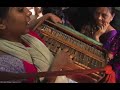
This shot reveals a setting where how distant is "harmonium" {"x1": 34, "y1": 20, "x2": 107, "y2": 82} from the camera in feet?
10.2

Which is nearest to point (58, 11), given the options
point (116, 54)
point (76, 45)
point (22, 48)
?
point (76, 45)

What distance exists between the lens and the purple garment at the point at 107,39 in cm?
314

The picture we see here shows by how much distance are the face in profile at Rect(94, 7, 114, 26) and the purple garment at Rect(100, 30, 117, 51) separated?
0.10 meters

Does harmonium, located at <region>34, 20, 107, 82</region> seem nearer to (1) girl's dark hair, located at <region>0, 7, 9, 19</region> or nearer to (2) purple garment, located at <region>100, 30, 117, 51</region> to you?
(2) purple garment, located at <region>100, 30, 117, 51</region>

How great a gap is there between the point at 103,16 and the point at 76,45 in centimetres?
35

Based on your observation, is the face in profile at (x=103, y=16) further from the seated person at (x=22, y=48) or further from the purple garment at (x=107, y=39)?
the seated person at (x=22, y=48)

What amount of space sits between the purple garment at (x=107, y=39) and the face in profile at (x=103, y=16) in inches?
4.0

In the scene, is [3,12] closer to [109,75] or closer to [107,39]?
[107,39]

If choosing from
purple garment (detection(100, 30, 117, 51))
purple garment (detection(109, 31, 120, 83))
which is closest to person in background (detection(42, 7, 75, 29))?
purple garment (detection(100, 30, 117, 51))

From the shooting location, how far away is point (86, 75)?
308 centimetres

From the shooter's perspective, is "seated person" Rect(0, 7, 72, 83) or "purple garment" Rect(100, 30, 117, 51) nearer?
"seated person" Rect(0, 7, 72, 83)
